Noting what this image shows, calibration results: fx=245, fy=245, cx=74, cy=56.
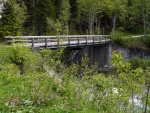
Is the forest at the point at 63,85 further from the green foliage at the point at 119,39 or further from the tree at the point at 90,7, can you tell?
the tree at the point at 90,7

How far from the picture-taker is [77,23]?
137ft

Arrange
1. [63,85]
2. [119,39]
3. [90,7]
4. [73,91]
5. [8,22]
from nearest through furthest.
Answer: [73,91], [63,85], [8,22], [119,39], [90,7]

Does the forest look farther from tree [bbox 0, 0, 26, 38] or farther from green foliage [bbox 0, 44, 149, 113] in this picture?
tree [bbox 0, 0, 26, 38]

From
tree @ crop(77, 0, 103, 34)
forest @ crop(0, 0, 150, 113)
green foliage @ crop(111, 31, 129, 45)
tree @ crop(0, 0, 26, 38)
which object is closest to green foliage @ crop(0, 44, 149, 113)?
forest @ crop(0, 0, 150, 113)

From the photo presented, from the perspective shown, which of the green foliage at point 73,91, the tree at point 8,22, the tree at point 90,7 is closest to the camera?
the green foliage at point 73,91

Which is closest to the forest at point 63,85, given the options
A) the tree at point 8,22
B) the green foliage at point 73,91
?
→ the green foliage at point 73,91

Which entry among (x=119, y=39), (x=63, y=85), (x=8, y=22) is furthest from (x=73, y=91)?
(x=119, y=39)

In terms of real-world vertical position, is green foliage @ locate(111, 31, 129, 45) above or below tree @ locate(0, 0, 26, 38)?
below

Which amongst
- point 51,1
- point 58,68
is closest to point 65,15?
point 51,1

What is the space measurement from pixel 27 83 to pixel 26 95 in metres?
1.67

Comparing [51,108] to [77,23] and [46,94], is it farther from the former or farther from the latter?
[77,23]

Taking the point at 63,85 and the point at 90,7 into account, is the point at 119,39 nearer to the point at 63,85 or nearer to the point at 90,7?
the point at 90,7

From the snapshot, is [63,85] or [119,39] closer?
[63,85]

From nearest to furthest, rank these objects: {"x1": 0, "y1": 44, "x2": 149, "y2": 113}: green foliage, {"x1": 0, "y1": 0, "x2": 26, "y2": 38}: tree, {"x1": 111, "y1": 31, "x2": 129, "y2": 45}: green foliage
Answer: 1. {"x1": 0, "y1": 44, "x2": 149, "y2": 113}: green foliage
2. {"x1": 0, "y1": 0, "x2": 26, "y2": 38}: tree
3. {"x1": 111, "y1": 31, "x2": 129, "y2": 45}: green foliage
